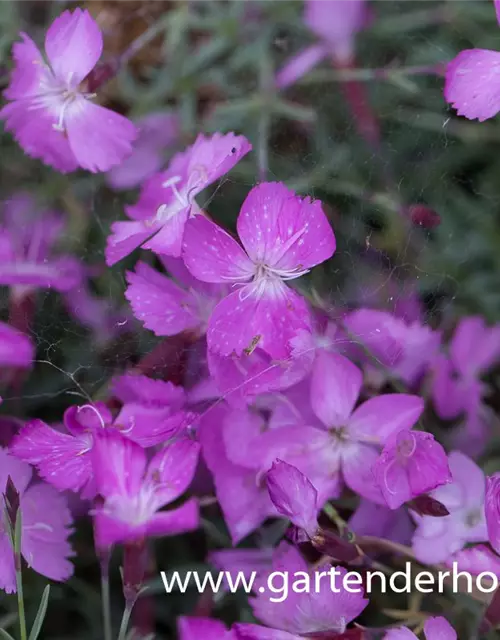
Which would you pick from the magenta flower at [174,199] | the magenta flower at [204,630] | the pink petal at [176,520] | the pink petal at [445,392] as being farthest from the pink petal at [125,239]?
the pink petal at [445,392]

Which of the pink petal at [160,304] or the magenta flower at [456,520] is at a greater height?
the pink petal at [160,304]

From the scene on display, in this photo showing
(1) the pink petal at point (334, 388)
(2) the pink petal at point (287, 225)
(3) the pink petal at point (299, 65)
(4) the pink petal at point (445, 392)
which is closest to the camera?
(2) the pink petal at point (287, 225)

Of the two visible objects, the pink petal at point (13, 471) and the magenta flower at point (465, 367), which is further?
the magenta flower at point (465, 367)

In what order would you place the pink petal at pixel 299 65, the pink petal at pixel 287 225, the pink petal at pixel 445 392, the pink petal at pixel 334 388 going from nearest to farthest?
the pink petal at pixel 287 225 → the pink petal at pixel 334 388 → the pink petal at pixel 445 392 → the pink petal at pixel 299 65

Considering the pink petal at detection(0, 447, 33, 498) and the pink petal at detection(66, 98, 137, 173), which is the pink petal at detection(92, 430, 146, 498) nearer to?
the pink petal at detection(0, 447, 33, 498)

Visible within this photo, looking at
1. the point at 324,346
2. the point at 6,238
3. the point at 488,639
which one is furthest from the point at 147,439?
the point at 488,639

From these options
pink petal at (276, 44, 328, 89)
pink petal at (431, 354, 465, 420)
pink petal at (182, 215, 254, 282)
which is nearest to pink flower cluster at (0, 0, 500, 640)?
pink petal at (182, 215, 254, 282)

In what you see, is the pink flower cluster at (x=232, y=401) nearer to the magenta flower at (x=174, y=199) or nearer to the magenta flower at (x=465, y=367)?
the magenta flower at (x=174, y=199)
